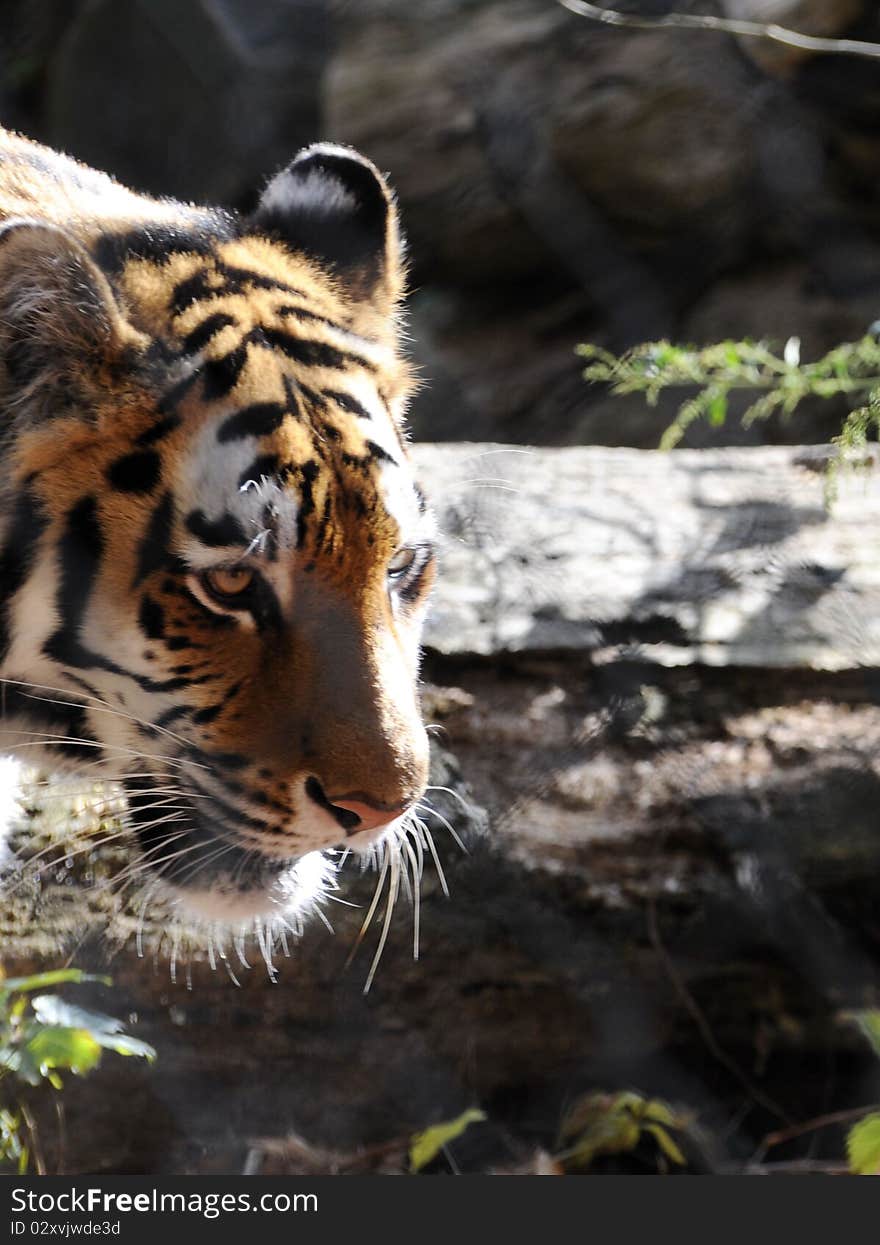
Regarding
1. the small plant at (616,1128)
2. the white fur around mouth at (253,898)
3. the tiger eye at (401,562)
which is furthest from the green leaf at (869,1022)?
the tiger eye at (401,562)

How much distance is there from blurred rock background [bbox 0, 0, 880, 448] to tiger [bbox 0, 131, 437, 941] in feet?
8.63

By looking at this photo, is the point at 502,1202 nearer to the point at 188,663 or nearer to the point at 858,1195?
the point at 858,1195

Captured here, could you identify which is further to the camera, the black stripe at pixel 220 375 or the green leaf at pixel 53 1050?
the green leaf at pixel 53 1050

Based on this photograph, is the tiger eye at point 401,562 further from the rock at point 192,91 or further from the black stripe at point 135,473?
Answer: the rock at point 192,91

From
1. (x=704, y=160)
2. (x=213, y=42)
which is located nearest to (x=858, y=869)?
(x=704, y=160)

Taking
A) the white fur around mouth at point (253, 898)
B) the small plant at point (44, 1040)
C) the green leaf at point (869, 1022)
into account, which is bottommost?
the green leaf at point (869, 1022)

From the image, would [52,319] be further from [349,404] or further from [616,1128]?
[616,1128]

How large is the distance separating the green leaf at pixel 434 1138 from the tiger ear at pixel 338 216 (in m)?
0.88

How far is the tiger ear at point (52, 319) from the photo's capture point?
100 centimetres

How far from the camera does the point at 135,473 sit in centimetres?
104

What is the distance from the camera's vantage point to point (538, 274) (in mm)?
4090

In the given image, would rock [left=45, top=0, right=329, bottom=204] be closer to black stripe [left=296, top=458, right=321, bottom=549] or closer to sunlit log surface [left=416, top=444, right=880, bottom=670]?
sunlit log surface [left=416, top=444, right=880, bottom=670]

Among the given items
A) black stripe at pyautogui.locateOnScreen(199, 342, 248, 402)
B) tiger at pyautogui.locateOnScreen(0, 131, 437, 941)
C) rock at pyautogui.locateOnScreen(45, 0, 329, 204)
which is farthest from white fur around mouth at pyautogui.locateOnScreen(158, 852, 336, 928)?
rock at pyautogui.locateOnScreen(45, 0, 329, 204)

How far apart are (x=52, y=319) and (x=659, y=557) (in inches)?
38.5
